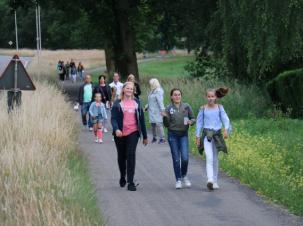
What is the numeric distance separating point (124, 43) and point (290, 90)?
20.4 m

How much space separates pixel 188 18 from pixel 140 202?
101ft

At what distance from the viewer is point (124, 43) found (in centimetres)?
4062

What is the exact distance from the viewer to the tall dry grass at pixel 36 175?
7.27m

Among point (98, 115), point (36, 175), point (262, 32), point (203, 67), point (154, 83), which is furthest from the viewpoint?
point (203, 67)

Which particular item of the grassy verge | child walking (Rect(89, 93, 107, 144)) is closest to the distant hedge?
the grassy verge

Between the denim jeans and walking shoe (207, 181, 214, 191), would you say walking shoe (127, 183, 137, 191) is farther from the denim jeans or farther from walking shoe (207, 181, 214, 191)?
walking shoe (207, 181, 214, 191)

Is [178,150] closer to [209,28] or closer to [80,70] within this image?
[209,28]

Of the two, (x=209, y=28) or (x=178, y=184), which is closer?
(x=178, y=184)

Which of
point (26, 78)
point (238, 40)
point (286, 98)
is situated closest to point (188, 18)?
point (238, 40)

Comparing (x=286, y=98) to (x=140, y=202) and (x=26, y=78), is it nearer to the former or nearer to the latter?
(x=26, y=78)

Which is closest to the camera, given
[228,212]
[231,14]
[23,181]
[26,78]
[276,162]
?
[23,181]

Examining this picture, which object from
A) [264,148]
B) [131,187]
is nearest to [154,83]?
[264,148]

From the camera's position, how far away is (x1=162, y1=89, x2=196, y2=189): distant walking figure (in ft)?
39.4

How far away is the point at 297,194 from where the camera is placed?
10.8 m
